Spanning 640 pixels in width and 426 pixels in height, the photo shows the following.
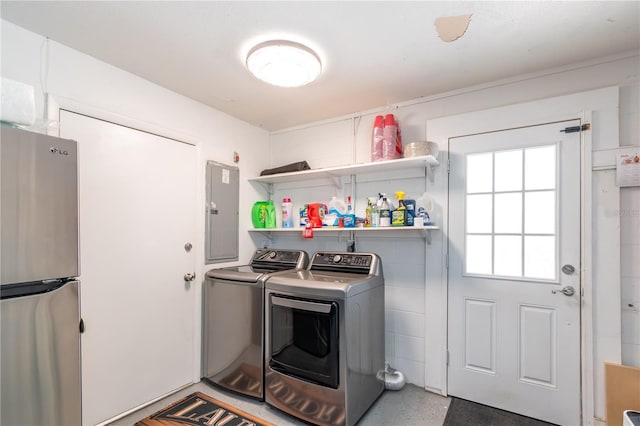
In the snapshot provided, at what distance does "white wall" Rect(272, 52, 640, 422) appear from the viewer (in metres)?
1.79

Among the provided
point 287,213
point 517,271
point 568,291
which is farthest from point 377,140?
point 568,291

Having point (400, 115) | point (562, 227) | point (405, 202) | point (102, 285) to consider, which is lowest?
point (102, 285)

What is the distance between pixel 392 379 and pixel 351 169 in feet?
5.62

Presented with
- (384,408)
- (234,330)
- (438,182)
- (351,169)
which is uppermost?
(351,169)

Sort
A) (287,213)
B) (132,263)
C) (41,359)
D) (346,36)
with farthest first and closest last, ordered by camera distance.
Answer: (287,213)
(132,263)
(346,36)
(41,359)

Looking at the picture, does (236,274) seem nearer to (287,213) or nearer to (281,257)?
(281,257)

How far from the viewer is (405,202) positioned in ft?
7.48

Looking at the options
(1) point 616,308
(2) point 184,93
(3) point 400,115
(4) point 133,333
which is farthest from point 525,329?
(2) point 184,93

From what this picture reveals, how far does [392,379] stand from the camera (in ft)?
7.68

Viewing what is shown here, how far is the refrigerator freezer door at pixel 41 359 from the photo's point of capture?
111 cm

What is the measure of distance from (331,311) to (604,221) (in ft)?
5.76

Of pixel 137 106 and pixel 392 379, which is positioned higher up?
pixel 137 106

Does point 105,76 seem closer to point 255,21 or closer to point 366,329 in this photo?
point 255,21

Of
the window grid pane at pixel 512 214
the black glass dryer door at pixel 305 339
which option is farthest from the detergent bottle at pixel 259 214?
the window grid pane at pixel 512 214
